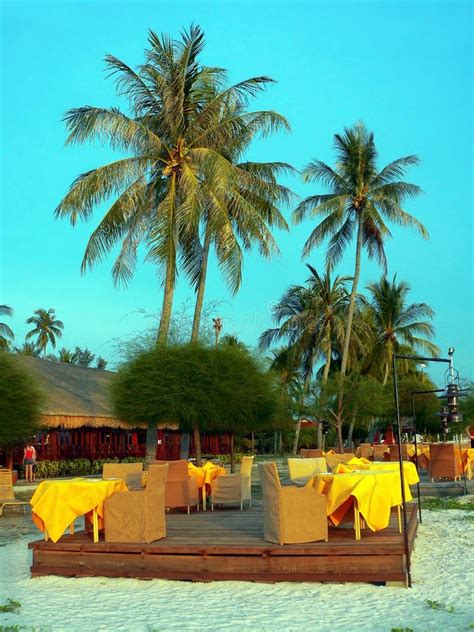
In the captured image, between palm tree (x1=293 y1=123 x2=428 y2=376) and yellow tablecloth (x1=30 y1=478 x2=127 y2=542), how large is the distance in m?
22.7

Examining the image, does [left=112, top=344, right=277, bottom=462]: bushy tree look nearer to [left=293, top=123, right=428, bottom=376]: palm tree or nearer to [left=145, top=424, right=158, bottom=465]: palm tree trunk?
[left=145, top=424, right=158, bottom=465]: palm tree trunk

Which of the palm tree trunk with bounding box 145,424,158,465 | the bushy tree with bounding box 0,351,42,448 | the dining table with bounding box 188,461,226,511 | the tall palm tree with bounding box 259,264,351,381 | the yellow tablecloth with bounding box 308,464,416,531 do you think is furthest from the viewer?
the tall palm tree with bounding box 259,264,351,381

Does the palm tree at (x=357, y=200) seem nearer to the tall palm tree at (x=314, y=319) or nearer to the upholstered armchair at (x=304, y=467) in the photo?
the tall palm tree at (x=314, y=319)

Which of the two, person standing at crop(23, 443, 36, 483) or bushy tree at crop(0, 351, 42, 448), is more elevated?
bushy tree at crop(0, 351, 42, 448)

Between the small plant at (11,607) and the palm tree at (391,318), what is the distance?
36.6 metres

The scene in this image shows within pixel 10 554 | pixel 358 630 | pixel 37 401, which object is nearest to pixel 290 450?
pixel 37 401

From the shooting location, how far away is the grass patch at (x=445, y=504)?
1304 centimetres

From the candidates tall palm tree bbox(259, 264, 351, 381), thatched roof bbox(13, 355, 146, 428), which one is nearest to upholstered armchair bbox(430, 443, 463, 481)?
thatched roof bbox(13, 355, 146, 428)

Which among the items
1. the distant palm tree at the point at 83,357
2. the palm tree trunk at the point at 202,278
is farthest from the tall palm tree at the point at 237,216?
the distant palm tree at the point at 83,357

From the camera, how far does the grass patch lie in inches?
513

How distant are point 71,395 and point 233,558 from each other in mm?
22219

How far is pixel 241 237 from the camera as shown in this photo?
21.8 meters

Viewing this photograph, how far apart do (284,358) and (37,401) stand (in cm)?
2333

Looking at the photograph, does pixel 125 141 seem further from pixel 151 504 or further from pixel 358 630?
pixel 358 630
